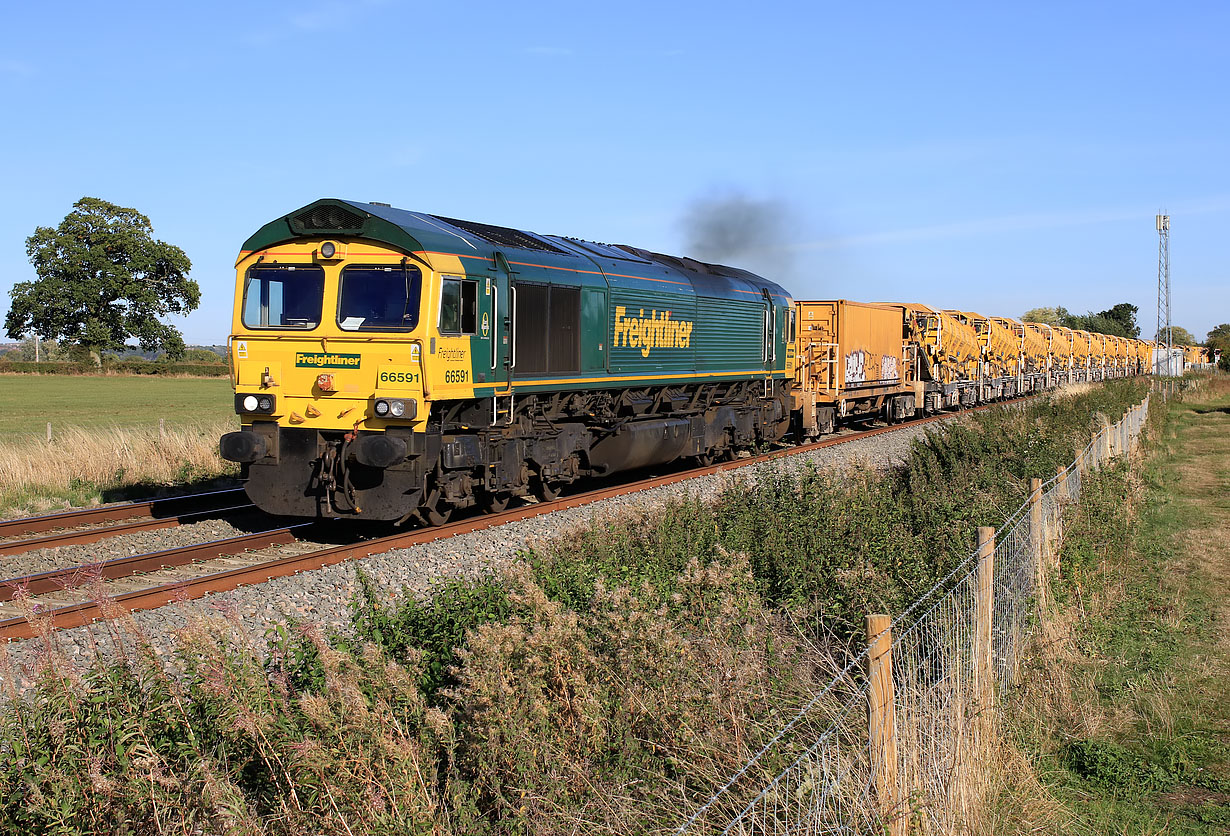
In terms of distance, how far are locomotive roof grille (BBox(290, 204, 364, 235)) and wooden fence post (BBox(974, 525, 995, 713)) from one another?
28.1ft

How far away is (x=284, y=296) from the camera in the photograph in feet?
41.5

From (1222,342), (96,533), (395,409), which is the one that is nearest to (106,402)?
(96,533)

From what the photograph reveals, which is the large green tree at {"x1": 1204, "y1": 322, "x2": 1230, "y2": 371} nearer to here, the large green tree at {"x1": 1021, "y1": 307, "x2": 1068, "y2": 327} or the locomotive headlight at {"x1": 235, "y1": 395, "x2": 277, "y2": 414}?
the large green tree at {"x1": 1021, "y1": 307, "x2": 1068, "y2": 327}

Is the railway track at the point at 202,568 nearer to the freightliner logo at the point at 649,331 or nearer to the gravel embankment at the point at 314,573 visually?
the gravel embankment at the point at 314,573

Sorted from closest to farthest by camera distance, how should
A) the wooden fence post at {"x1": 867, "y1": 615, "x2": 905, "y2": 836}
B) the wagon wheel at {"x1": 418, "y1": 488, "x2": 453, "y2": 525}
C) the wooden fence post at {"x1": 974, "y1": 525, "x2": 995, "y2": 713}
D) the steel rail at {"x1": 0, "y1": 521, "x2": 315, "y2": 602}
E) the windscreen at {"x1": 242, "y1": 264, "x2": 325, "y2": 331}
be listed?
the wooden fence post at {"x1": 867, "y1": 615, "x2": 905, "y2": 836}, the wooden fence post at {"x1": 974, "y1": 525, "x2": 995, "y2": 713}, the steel rail at {"x1": 0, "y1": 521, "x2": 315, "y2": 602}, the windscreen at {"x1": 242, "y1": 264, "x2": 325, "y2": 331}, the wagon wheel at {"x1": 418, "y1": 488, "x2": 453, "y2": 525}

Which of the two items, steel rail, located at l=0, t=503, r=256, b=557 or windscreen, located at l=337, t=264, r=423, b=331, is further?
windscreen, located at l=337, t=264, r=423, b=331

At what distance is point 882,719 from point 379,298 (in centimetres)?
923

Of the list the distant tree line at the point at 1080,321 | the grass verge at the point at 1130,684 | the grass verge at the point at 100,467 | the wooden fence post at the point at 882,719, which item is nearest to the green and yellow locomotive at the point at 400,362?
the grass verge at the point at 100,467

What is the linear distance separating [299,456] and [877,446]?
16175mm

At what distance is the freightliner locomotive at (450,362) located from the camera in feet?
39.5

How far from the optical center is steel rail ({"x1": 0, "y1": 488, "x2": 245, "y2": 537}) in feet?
42.7

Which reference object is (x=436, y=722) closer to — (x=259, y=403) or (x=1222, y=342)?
(x=259, y=403)

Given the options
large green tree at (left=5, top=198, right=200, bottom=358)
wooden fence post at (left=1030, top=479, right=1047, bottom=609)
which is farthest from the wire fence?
large green tree at (left=5, top=198, right=200, bottom=358)

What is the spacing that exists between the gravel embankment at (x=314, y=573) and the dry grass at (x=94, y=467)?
389 cm
